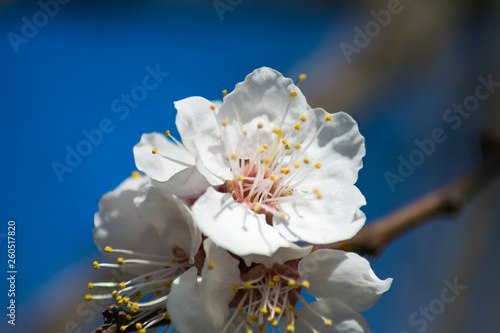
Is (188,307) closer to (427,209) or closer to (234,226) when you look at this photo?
(234,226)

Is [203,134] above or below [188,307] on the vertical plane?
above

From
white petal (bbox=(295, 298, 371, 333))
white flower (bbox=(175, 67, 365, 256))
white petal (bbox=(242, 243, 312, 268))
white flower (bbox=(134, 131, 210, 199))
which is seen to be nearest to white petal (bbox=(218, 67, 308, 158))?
white flower (bbox=(175, 67, 365, 256))

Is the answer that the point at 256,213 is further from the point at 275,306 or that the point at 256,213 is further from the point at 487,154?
the point at 487,154

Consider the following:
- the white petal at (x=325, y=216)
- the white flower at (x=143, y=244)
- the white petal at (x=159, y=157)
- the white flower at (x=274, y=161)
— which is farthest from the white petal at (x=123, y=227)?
the white petal at (x=325, y=216)

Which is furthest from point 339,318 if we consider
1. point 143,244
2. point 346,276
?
point 143,244

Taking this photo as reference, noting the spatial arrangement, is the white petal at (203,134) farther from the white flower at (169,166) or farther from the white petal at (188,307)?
the white petal at (188,307)

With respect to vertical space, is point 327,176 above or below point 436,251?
above

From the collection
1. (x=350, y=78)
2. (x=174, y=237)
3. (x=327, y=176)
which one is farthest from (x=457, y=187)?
(x=350, y=78)
